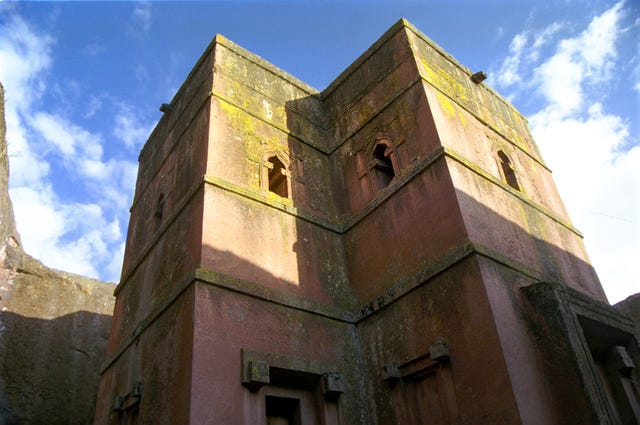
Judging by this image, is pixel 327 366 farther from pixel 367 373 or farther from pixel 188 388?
pixel 188 388

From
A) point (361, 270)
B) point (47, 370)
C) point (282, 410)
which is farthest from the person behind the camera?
point (47, 370)

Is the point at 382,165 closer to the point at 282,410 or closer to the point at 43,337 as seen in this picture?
the point at 282,410

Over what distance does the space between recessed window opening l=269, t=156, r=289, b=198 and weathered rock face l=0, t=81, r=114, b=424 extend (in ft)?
18.0

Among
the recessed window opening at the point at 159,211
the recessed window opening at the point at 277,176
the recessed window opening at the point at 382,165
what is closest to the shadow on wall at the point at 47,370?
the recessed window opening at the point at 159,211

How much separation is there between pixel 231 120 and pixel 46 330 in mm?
8100

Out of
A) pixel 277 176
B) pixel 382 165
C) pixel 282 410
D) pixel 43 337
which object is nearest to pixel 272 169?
pixel 277 176

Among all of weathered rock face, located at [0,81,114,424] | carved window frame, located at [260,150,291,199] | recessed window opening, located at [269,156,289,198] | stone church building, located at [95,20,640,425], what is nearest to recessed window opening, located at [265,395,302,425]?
stone church building, located at [95,20,640,425]

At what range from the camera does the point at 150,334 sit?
6.92 metres

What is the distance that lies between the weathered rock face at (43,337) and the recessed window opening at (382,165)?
7.16 m

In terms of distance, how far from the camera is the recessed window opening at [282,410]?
613 centimetres

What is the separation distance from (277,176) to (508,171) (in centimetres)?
393

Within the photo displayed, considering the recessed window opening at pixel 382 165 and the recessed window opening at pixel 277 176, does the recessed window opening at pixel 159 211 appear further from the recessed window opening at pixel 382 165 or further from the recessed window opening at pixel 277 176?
the recessed window opening at pixel 382 165

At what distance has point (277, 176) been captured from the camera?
8555 millimetres

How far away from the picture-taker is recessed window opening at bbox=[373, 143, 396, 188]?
8.50 meters
